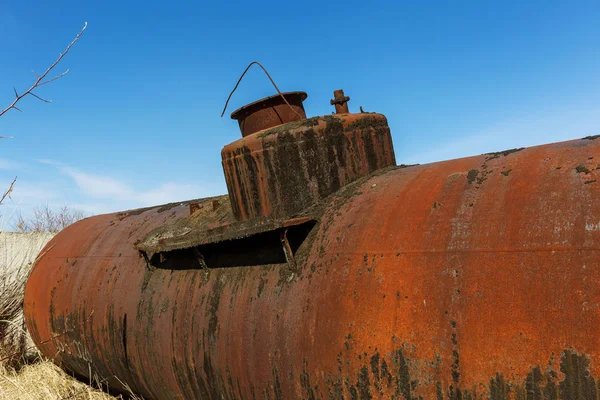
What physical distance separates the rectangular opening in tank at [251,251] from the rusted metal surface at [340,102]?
107 centimetres

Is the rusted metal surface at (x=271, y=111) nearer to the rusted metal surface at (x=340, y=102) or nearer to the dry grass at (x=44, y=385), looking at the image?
Result: the rusted metal surface at (x=340, y=102)

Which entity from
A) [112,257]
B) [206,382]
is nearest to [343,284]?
[206,382]

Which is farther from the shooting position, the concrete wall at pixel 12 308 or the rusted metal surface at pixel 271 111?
the concrete wall at pixel 12 308

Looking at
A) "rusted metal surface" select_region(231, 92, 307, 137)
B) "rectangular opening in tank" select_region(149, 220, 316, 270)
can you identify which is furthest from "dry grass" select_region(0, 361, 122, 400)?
"rusted metal surface" select_region(231, 92, 307, 137)

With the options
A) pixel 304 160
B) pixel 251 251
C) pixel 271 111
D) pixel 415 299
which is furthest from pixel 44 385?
pixel 415 299

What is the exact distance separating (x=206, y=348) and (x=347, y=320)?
1.26 metres

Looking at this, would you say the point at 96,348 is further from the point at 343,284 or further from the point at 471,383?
the point at 471,383

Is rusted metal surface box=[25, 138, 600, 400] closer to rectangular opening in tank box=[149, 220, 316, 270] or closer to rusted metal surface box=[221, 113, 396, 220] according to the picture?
rectangular opening in tank box=[149, 220, 316, 270]

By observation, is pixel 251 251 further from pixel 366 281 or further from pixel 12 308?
pixel 12 308

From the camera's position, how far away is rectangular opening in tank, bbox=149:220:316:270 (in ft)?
10.1

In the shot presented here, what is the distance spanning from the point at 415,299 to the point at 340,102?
1.97m

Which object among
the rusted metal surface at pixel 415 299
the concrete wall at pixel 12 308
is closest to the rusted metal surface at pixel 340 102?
the rusted metal surface at pixel 415 299

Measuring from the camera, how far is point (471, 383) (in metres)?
2.05

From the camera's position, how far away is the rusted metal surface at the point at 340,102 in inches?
149
